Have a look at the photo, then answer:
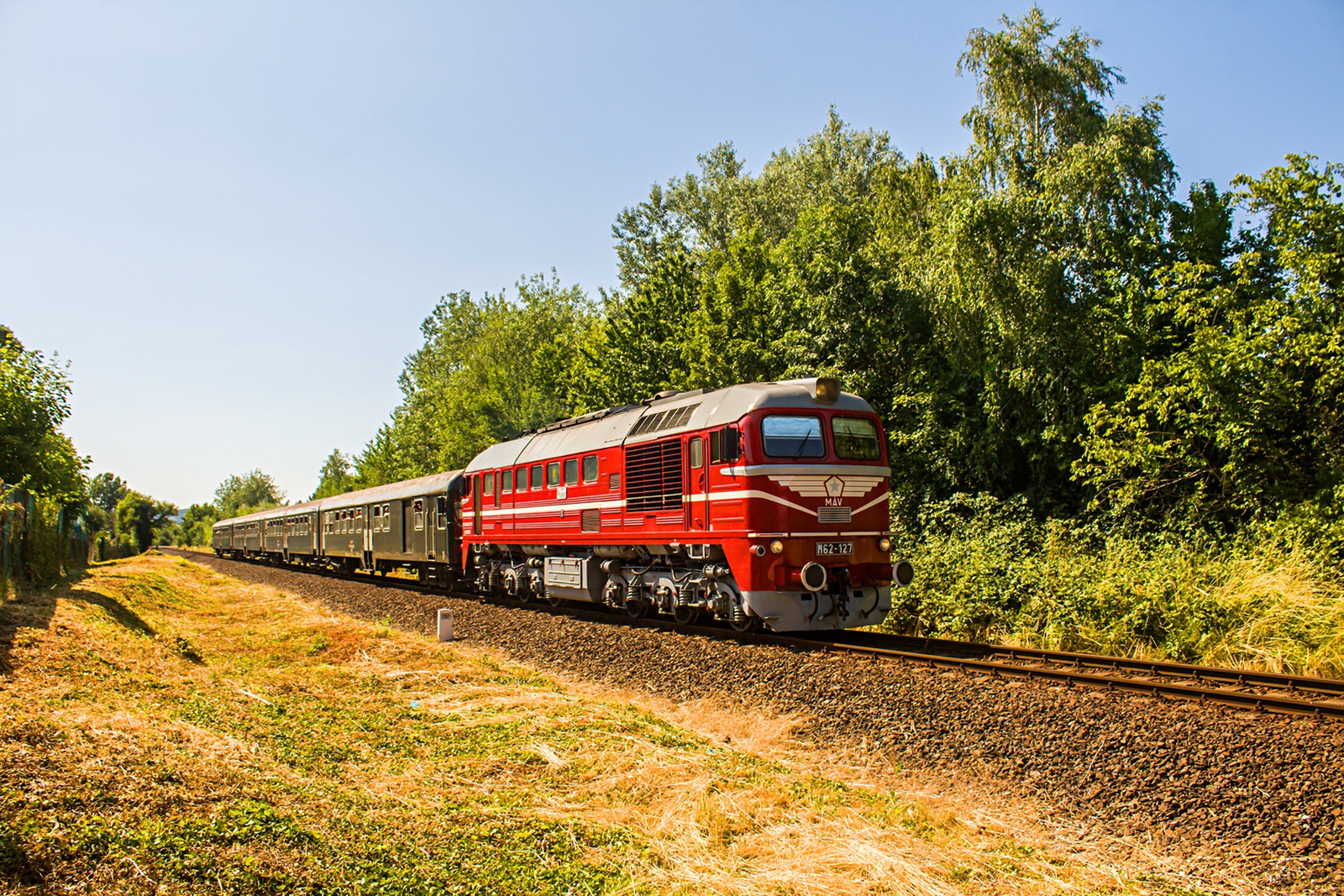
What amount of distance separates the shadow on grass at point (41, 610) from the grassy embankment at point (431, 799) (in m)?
0.13

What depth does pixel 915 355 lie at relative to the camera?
2316 cm

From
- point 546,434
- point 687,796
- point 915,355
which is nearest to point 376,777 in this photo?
point 687,796

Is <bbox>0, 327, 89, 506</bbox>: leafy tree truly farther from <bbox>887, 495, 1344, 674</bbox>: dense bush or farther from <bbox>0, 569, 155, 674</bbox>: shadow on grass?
<bbox>887, 495, 1344, 674</bbox>: dense bush

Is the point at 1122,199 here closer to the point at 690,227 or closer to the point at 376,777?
the point at 376,777

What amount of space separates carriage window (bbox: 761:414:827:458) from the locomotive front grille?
2.80 feet

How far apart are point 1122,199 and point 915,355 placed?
6.20 m

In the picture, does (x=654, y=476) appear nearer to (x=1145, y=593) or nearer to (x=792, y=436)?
(x=792, y=436)

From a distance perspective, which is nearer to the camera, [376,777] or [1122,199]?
[376,777]

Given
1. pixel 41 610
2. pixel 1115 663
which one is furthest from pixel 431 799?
pixel 41 610

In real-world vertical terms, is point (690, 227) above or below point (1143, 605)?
above

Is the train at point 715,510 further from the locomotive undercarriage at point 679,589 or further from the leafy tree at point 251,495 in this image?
the leafy tree at point 251,495

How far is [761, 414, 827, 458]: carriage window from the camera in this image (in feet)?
41.0

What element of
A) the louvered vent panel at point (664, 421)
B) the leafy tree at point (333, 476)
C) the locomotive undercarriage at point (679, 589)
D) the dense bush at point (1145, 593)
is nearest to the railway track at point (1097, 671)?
the locomotive undercarriage at point (679, 589)

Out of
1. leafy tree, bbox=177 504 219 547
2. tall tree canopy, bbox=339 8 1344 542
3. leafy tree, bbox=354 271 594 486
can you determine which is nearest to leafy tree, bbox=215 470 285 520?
leafy tree, bbox=177 504 219 547
